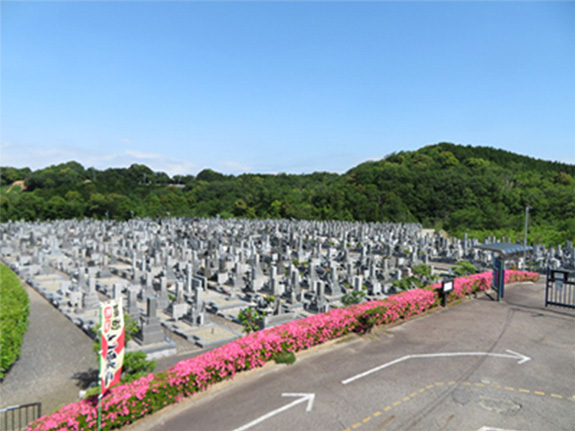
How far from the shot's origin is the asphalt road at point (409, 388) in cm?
680

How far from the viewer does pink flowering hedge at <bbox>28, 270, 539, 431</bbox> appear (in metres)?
6.38

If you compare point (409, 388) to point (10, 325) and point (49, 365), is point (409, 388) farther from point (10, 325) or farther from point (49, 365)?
point (10, 325)

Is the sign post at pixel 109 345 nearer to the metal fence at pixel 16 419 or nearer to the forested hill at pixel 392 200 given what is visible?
the metal fence at pixel 16 419

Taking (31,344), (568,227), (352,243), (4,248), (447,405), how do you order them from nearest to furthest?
1. (447,405)
2. (31,344)
3. (4,248)
4. (352,243)
5. (568,227)

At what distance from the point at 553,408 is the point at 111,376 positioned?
807 cm

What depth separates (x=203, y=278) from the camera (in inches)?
792

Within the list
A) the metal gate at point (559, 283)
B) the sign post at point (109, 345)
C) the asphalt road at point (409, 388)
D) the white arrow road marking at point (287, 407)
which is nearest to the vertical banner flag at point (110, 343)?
the sign post at point (109, 345)

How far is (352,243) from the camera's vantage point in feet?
134

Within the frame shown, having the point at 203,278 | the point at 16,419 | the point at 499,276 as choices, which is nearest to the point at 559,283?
the point at 499,276

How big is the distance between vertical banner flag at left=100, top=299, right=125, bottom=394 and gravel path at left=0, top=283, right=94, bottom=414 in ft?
10.7

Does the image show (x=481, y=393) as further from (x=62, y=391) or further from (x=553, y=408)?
(x=62, y=391)

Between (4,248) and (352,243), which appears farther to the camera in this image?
(352,243)

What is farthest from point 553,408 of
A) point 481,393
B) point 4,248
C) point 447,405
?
point 4,248

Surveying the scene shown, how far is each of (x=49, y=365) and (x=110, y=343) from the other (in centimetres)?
593
